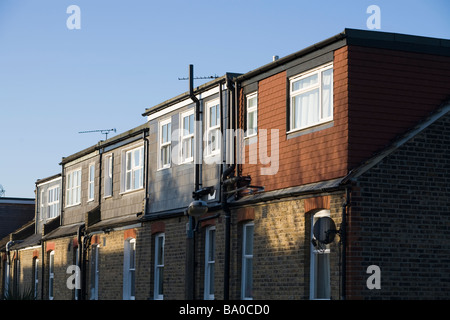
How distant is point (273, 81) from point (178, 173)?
549 cm

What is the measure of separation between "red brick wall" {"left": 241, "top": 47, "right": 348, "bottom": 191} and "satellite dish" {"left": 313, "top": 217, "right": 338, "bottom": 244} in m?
1.12

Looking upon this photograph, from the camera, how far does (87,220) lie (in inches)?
1236

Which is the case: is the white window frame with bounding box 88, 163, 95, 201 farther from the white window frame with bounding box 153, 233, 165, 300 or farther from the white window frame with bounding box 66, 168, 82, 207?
the white window frame with bounding box 153, 233, 165, 300

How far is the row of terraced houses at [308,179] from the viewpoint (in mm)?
17422

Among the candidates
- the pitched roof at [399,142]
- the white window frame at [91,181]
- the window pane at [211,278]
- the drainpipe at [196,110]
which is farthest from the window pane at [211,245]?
the white window frame at [91,181]

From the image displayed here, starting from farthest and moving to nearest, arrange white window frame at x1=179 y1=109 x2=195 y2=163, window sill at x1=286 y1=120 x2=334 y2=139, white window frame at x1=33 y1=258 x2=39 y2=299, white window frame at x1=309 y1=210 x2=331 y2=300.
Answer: white window frame at x1=33 y1=258 x2=39 y2=299 → white window frame at x1=179 y1=109 x2=195 y2=163 → window sill at x1=286 y1=120 x2=334 y2=139 → white window frame at x1=309 y1=210 x2=331 y2=300

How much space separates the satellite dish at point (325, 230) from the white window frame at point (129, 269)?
11.6 m

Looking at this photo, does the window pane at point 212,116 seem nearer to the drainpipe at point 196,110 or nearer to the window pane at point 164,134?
the drainpipe at point 196,110

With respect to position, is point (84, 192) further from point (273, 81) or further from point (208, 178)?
point (273, 81)

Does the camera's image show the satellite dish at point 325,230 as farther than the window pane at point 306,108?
No

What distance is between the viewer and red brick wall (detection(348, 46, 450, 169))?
1802 cm

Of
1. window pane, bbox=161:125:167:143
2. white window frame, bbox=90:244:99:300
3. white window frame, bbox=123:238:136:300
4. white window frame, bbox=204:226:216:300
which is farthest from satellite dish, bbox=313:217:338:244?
white window frame, bbox=90:244:99:300

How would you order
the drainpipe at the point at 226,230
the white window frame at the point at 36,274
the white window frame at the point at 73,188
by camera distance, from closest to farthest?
the drainpipe at the point at 226,230 → the white window frame at the point at 73,188 → the white window frame at the point at 36,274

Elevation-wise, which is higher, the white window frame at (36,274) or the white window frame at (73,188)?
the white window frame at (73,188)
